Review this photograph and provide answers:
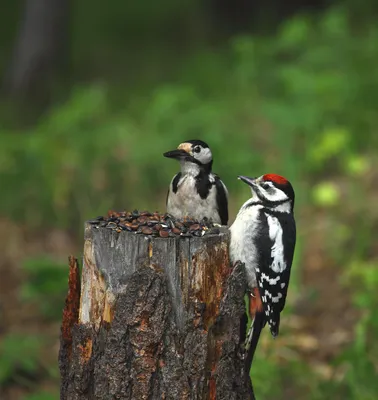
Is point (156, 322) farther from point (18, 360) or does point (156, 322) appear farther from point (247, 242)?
point (18, 360)

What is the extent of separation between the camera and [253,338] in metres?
4.11

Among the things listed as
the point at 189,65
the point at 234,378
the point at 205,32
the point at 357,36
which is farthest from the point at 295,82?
the point at 205,32

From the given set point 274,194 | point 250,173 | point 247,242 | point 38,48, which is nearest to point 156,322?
point 247,242

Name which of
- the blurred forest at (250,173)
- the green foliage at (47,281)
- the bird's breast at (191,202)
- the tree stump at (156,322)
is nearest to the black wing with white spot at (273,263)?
the tree stump at (156,322)

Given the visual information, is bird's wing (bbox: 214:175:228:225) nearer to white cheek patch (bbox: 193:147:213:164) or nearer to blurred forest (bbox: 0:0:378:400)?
white cheek patch (bbox: 193:147:213:164)

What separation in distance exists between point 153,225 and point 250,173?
475 cm

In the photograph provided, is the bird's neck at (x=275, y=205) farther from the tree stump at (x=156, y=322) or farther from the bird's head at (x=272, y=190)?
the tree stump at (x=156, y=322)

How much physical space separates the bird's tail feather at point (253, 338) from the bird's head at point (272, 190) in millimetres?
597

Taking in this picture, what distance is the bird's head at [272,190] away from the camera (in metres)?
4.45

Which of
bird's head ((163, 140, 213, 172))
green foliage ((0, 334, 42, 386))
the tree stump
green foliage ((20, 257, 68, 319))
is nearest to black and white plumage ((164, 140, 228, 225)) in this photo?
bird's head ((163, 140, 213, 172))

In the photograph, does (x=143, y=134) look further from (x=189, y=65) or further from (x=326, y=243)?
(x=189, y=65)

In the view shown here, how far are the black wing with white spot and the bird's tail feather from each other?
0.13 ft

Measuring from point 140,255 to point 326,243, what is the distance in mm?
4579

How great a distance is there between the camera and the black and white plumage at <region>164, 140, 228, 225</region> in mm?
5026
